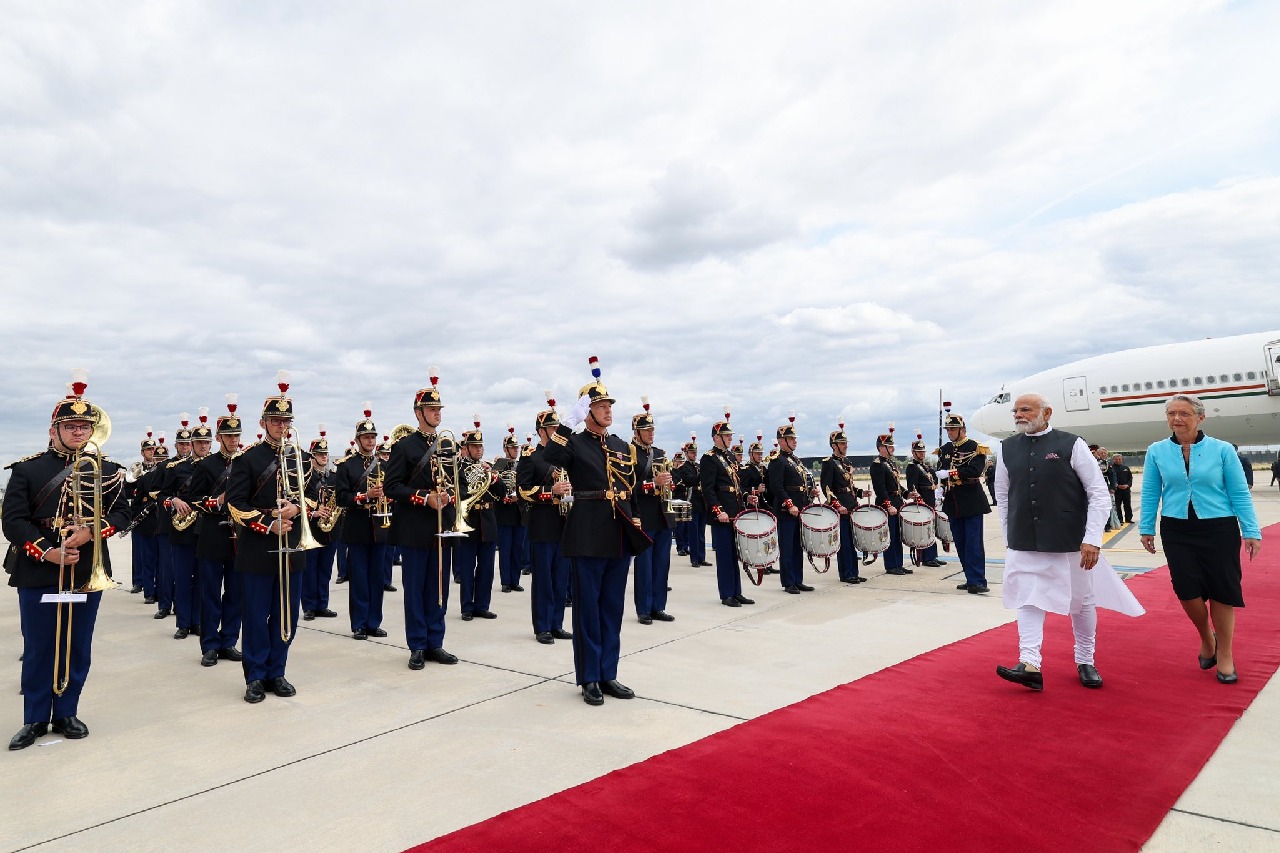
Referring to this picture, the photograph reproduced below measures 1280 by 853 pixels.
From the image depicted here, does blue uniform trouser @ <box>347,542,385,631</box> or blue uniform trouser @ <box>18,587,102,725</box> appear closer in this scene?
blue uniform trouser @ <box>18,587,102,725</box>

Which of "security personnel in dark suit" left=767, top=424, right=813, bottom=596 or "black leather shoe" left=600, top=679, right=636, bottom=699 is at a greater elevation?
"security personnel in dark suit" left=767, top=424, right=813, bottom=596

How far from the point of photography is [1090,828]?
2.94 meters

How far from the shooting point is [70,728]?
4.48 m

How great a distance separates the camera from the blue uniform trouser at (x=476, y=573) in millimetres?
8172

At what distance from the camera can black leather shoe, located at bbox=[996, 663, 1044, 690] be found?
15.4 feet

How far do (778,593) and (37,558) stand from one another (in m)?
7.13

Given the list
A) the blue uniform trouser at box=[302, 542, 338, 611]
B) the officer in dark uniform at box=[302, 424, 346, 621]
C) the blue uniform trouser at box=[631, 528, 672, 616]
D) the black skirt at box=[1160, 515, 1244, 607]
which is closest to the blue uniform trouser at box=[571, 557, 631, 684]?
the blue uniform trouser at box=[631, 528, 672, 616]

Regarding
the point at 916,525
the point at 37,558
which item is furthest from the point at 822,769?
the point at 916,525

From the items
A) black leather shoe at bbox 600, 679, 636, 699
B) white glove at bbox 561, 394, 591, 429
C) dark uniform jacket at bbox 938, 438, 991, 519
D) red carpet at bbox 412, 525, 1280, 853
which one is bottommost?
red carpet at bbox 412, 525, 1280, 853

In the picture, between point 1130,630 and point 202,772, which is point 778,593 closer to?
point 1130,630

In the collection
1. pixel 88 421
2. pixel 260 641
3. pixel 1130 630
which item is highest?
pixel 88 421

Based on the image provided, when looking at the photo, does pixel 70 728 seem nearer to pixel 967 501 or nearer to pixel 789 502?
pixel 789 502

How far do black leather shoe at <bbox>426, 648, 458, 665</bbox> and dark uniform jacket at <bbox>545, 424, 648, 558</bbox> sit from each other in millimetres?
1630

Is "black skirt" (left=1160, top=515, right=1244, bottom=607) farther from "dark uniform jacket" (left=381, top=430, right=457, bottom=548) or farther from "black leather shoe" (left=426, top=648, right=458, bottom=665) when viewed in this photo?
"dark uniform jacket" (left=381, top=430, right=457, bottom=548)
